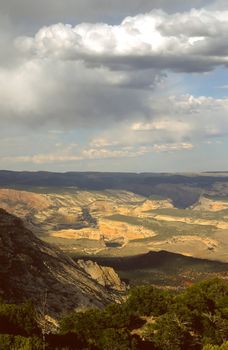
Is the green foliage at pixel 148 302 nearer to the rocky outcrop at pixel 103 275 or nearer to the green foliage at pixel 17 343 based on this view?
the green foliage at pixel 17 343

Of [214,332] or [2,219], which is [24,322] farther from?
[2,219]

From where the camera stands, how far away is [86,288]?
3949 inches

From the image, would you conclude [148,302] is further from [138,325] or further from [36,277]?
[36,277]

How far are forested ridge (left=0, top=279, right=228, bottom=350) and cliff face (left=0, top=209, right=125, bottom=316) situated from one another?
41.6 feet

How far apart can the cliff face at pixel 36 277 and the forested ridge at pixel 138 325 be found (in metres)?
12.7

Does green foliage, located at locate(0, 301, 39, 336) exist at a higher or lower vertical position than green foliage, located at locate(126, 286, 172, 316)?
higher

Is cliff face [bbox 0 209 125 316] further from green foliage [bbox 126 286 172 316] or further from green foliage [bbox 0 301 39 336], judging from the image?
green foliage [bbox 0 301 39 336]

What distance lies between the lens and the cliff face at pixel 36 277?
266 feet

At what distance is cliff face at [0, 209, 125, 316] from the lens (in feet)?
266

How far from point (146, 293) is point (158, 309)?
3526 mm

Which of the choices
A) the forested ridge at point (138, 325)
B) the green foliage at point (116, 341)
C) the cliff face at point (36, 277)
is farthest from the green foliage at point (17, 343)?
the cliff face at point (36, 277)

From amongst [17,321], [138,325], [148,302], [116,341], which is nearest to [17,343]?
[17,321]

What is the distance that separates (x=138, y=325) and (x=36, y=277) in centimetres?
3313

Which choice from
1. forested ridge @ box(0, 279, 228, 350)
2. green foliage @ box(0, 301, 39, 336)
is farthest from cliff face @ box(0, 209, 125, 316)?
green foliage @ box(0, 301, 39, 336)
